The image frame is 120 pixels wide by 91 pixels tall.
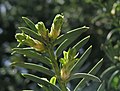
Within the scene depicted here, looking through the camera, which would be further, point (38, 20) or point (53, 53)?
point (38, 20)

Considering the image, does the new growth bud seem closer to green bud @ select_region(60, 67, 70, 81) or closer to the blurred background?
green bud @ select_region(60, 67, 70, 81)

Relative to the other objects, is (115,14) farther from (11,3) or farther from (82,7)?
(11,3)

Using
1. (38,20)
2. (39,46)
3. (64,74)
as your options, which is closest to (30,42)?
(39,46)

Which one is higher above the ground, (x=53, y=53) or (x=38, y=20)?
(x=38, y=20)

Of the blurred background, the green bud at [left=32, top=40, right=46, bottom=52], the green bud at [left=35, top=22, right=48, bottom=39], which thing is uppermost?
the blurred background

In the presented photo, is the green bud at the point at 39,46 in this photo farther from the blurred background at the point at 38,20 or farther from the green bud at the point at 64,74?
the blurred background at the point at 38,20

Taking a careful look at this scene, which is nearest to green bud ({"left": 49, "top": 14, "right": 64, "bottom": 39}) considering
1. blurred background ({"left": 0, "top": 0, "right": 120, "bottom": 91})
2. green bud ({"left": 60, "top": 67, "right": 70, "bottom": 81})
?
green bud ({"left": 60, "top": 67, "right": 70, "bottom": 81})

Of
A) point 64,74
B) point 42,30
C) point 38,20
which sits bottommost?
point 64,74

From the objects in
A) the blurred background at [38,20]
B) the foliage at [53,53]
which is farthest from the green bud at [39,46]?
the blurred background at [38,20]

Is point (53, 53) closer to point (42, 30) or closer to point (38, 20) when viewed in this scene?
point (42, 30)
